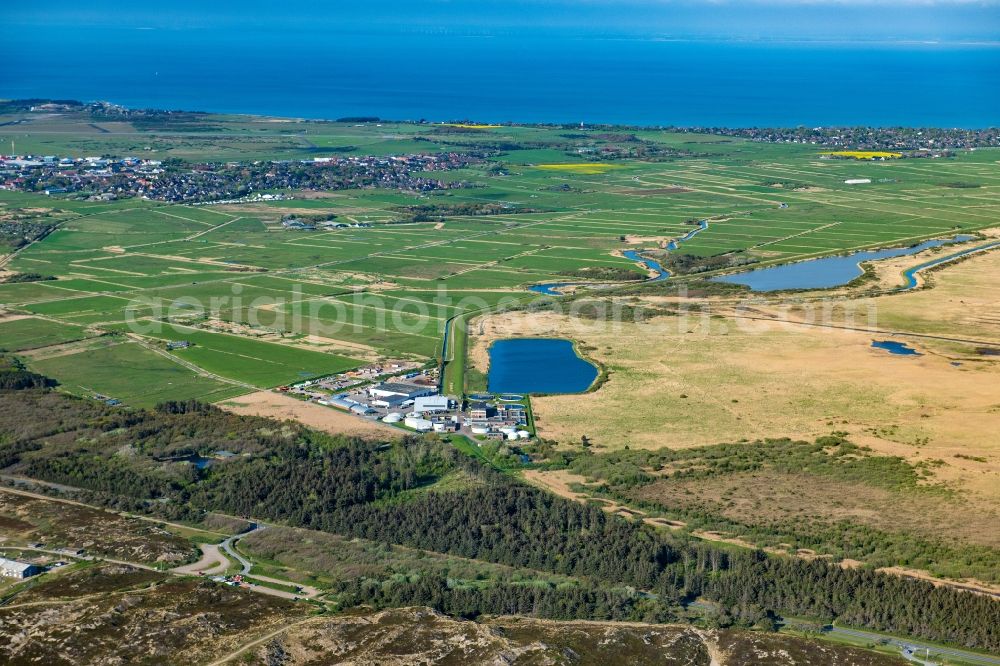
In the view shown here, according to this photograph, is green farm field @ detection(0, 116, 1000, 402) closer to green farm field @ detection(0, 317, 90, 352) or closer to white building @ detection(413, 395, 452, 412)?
green farm field @ detection(0, 317, 90, 352)

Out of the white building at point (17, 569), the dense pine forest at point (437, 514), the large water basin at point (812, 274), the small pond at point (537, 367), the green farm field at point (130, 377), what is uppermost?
the large water basin at point (812, 274)

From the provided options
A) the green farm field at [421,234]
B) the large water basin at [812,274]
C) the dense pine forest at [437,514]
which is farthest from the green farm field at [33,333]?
the large water basin at [812,274]

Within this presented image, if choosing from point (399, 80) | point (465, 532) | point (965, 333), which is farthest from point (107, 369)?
point (399, 80)

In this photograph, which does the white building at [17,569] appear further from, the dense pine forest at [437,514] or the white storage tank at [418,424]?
the white storage tank at [418,424]

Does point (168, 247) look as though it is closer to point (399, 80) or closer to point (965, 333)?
point (965, 333)

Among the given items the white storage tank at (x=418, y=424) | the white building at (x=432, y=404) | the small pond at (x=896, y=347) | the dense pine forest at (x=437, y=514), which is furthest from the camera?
the small pond at (x=896, y=347)
